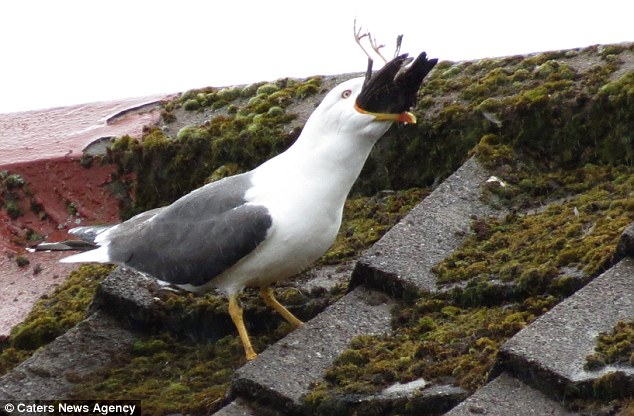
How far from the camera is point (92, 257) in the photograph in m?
6.83

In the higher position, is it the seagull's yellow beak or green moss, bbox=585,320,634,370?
the seagull's yellow beak


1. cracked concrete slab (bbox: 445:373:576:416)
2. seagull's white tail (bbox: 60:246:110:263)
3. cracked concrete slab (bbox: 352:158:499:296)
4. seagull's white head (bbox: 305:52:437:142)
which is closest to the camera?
cracked concrete slab (bbox: 445:373:576:416)

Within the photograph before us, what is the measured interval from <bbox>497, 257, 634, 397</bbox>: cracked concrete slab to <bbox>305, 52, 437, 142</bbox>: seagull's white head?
1.54m

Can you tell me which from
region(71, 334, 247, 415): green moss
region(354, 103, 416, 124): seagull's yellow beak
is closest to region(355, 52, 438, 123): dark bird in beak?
region(354, 103, 416, 124): seagull's yellow beak

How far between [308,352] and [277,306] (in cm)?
109

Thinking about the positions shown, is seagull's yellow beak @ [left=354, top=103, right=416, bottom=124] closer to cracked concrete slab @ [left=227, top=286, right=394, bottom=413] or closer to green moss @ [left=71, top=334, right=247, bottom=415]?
cracked concrete slab @ [left=227, top=286, right=394, bottom=413]

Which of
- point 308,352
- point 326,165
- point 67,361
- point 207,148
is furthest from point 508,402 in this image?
point 207,148

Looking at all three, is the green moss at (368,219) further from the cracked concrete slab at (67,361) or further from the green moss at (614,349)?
the green moss at (614,349)

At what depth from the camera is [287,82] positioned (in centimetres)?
793

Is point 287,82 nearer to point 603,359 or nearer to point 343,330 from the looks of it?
point 343,330

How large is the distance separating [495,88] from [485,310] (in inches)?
73.9

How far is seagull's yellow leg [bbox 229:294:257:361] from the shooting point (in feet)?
20.1

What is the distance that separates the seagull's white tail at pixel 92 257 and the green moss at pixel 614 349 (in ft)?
9.82

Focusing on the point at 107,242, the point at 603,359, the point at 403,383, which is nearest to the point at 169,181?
the point at 107,242
